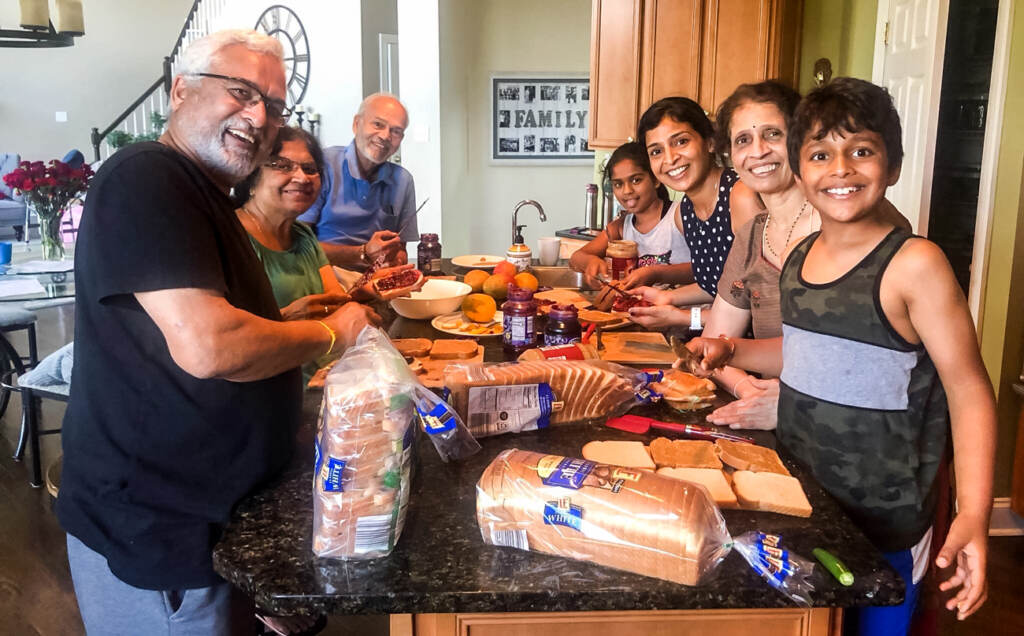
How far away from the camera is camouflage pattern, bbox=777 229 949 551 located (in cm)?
122

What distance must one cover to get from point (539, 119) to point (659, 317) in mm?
5508

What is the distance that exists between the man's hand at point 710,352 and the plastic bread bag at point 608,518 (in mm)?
483

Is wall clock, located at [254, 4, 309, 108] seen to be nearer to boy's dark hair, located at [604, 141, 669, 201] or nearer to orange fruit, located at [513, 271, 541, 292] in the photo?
boy's dark hair, located at [604, 141, 669, 201]

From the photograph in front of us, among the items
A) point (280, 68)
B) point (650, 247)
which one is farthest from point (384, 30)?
point (280, 68)

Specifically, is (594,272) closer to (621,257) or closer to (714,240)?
(621,257)

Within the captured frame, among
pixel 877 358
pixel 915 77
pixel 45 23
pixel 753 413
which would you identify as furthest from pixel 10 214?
pixel 877 358

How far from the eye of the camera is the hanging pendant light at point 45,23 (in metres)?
Result: 4.14

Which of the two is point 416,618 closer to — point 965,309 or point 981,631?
point 965,309

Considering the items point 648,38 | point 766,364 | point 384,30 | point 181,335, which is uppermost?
point 384,30

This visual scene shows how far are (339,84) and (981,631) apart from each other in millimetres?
7241

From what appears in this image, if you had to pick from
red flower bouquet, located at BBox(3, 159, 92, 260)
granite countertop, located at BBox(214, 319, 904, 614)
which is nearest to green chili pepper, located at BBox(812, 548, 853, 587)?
granite countertop, located at BBox(214, 319, 904, 614)

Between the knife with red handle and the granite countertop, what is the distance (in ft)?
0.76

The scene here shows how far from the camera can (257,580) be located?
0.98 meters

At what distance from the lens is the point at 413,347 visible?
1963 mm
